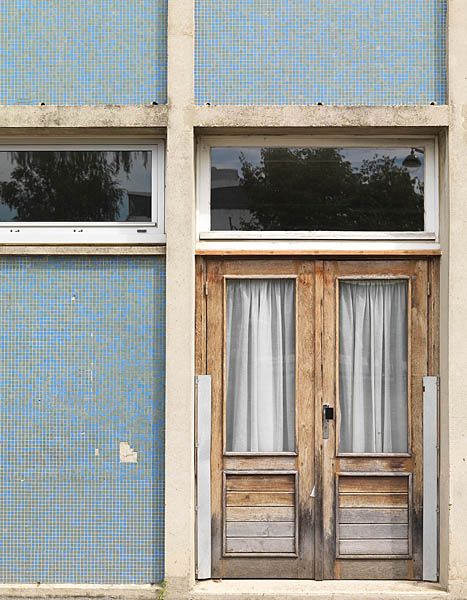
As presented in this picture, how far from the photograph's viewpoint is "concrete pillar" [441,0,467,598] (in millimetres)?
6234

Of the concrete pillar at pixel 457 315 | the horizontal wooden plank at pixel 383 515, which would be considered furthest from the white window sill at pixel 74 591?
the concrete pillar at pixel 457 315

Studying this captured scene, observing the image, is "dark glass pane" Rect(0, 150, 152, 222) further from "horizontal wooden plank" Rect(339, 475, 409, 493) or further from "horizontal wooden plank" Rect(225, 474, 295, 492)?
"horizontal wooden plank" Rect(339, 475, 409, 493)

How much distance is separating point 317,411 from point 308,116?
6.94 ft

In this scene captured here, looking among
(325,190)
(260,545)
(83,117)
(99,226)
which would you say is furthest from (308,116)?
(260,545)

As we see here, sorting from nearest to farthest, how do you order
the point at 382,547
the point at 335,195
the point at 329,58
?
the point at 329,58, the point at 382,547, the point at 335,195

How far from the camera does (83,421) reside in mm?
6414

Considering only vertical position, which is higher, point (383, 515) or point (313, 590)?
point (383, 515)

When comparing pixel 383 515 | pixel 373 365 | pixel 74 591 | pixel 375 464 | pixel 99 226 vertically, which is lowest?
pixel 74 591

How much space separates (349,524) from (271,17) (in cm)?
369

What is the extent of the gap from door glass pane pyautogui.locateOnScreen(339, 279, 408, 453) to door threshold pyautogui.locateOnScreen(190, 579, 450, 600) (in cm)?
95

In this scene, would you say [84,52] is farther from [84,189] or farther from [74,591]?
[74,591]

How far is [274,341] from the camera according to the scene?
6.64 metres

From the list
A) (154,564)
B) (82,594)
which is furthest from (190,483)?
(82,594)

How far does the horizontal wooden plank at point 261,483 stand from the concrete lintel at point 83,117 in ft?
8.54
